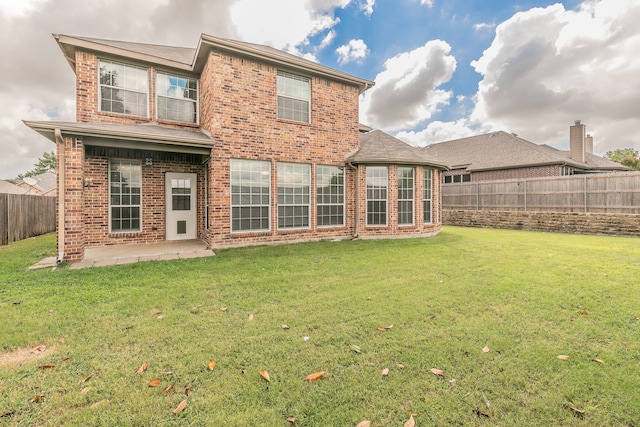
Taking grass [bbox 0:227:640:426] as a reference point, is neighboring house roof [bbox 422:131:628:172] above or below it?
above

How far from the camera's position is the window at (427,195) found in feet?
36.9

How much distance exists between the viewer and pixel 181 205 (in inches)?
381

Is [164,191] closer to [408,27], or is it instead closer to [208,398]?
[208,398]

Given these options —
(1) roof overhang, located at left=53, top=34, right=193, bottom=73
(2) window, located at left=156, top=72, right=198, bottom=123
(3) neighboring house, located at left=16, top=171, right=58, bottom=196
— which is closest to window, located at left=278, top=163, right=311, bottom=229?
(2) window, located at left=156, top=72, right=198, bottom=123

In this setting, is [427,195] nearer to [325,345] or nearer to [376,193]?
[376,193]

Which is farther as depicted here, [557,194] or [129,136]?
[557,194]

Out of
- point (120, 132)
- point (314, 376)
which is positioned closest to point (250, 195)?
point (120, 132)

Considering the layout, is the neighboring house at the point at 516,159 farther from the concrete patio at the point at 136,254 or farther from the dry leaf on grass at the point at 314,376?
the dry leaf on grass at the point at 314,376

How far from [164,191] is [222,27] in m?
11.1

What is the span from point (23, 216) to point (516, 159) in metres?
26.5

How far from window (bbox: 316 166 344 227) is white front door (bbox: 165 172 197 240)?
14.7 ft

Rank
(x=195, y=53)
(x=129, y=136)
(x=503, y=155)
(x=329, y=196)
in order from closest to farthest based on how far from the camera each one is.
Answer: (x=129, y=136) < (x=195, y=53) < (x=329, y=196) < (x=503, y=155)

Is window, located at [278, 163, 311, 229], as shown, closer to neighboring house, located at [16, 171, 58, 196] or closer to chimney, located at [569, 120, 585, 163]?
chimney, located at [569, 120, 585, 163]

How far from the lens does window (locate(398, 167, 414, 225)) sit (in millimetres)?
10664
